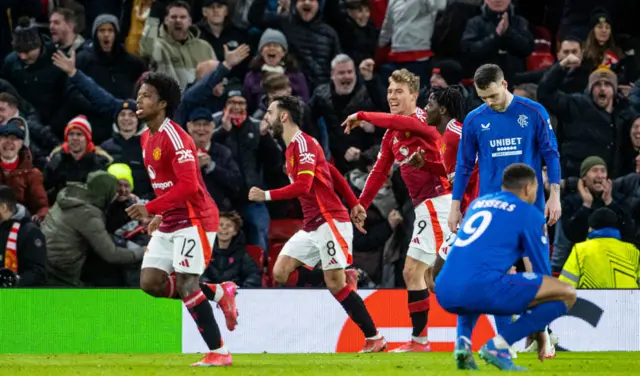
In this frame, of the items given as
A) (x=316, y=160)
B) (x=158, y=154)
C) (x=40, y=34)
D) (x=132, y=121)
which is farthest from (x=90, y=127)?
(x=158, y=154)

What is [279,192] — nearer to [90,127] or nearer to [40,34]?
[90,127]

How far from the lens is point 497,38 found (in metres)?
16.7

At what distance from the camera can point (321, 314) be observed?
42.7ft

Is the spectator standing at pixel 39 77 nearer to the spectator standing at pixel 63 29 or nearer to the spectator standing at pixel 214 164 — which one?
the spectator standing at pixel 63 29

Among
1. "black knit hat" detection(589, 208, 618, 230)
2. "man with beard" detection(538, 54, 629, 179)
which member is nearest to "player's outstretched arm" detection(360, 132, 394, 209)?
"black knit hat" detection(589, 208, 618, 230)

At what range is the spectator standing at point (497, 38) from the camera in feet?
54.9

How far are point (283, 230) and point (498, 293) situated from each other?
24.1 feet

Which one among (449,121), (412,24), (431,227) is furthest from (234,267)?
(412,24)

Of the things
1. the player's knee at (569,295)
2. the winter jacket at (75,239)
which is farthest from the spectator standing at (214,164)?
the player's knee at (569,295)

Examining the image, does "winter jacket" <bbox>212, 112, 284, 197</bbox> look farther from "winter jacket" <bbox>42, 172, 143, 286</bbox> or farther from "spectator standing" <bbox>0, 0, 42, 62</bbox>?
"spectator standing" <bbox>0, 0, 42, 62</bbox>

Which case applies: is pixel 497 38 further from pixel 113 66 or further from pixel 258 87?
pixel 113 66

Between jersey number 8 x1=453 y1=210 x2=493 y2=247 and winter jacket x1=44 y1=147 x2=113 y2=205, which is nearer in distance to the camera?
jersey number 8 x1=453 y1=210 x2=493 y2=247

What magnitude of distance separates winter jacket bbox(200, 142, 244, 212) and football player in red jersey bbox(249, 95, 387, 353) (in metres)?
2.72

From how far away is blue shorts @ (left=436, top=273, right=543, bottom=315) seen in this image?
816 centimetres
